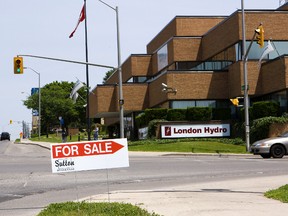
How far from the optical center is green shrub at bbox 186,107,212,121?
4022 centimetres

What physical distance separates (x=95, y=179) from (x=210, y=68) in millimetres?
31218

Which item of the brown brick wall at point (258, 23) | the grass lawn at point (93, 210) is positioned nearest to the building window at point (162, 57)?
the brown brick wall at point (258, 23)

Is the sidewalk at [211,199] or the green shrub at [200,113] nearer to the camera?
the sidewalk at [211,199]

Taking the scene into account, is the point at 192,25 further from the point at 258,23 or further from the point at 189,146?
the point at 189,146

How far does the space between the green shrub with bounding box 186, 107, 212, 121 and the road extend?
18.0 meters

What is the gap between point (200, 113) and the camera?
40.3 metres

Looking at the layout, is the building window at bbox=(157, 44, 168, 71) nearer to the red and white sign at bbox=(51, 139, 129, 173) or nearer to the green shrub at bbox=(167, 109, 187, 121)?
the green shrub at bbox=(167, 109, 187, 121)

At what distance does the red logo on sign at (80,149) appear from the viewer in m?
9.51

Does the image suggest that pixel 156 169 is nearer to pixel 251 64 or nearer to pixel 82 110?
pixel 251 64

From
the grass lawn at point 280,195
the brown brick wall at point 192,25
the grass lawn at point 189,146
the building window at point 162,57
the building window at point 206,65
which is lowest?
the grass lawn at point 280,195

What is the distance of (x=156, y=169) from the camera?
65.9ft

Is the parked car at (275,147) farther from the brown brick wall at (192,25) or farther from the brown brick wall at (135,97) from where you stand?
the brown brick wall at (192,25)

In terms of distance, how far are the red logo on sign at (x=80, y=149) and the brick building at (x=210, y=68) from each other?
28180 millimetres

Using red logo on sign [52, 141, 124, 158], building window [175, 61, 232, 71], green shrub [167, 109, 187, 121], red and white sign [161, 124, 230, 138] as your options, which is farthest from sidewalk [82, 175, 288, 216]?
building window [175, 61, 232, 71]
